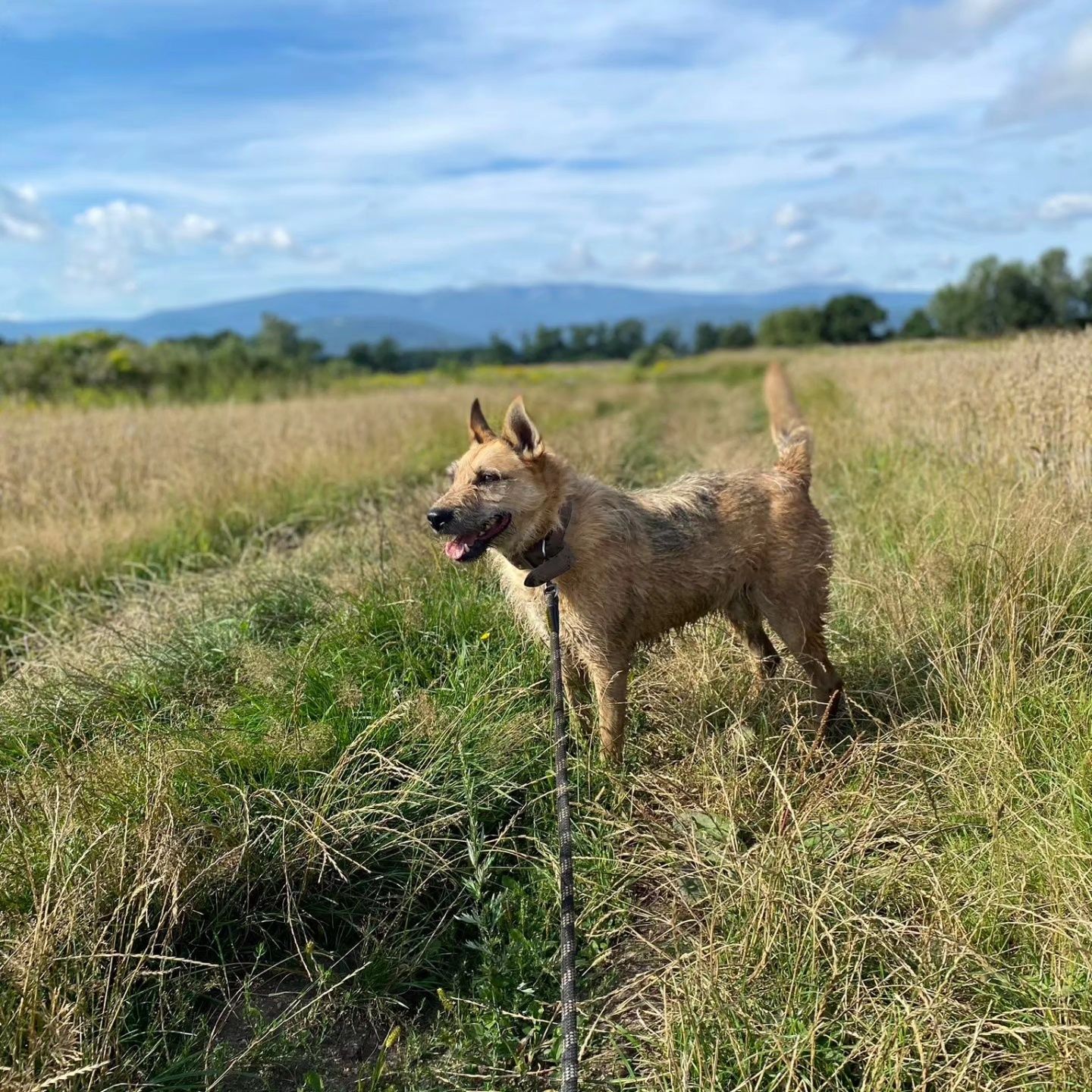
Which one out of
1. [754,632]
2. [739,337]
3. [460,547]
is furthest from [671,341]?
[460,547]

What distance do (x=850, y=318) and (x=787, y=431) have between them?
8313cm

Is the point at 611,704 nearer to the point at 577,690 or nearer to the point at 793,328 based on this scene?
the point at 577,690

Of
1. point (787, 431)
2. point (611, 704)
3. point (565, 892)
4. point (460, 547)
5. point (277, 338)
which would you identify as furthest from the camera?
point (277, 338)

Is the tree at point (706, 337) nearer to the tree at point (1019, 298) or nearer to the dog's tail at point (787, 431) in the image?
the tree at point (1019, 298)

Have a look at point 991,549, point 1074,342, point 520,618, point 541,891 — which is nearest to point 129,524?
point 520,618

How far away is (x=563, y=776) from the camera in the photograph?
3.23 meters

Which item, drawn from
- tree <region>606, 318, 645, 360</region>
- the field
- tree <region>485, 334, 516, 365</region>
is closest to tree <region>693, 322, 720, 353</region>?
tree <region>606, 318, 645, 360</region>

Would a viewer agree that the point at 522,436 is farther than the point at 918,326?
No

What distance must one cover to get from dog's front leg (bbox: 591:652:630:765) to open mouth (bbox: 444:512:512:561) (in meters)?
0.79

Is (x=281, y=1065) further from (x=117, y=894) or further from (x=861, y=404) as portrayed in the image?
(x=861, y=404)

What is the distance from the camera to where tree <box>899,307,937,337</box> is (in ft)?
228

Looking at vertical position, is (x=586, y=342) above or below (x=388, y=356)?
above

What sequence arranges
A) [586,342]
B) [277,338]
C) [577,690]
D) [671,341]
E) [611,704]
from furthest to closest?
[586,342]
[671,341]
[277,338]
[577,690]
[611,704]

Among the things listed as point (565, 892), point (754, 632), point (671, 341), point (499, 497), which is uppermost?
point (671, 341)
